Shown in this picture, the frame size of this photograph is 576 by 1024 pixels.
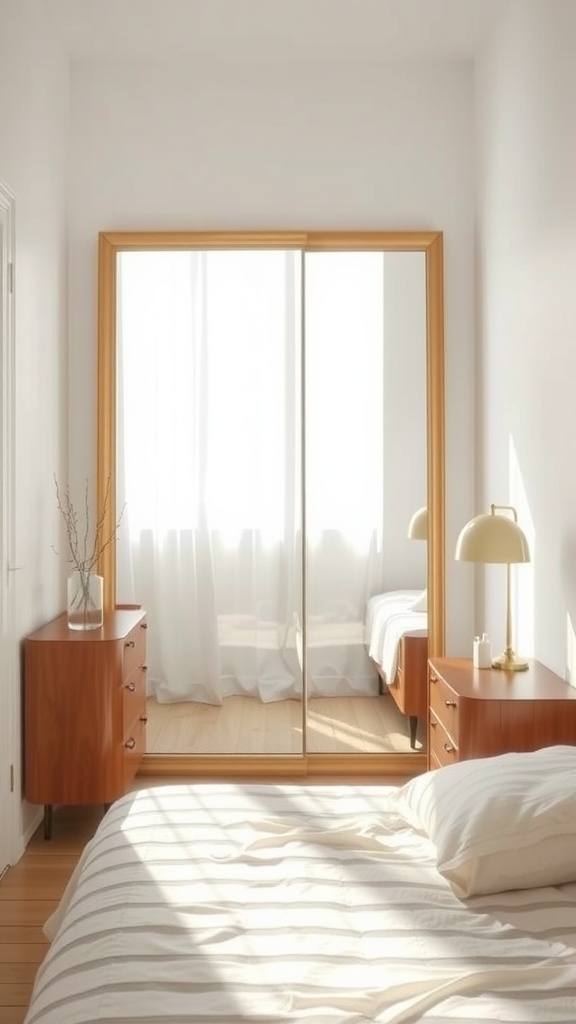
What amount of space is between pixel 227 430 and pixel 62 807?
1754 mm

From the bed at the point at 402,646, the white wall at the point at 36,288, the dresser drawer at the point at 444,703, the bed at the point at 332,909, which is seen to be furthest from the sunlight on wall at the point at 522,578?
the white wall at the point at 36,288

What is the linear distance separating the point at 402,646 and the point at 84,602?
1466 millimetres

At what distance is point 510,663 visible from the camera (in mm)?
3748

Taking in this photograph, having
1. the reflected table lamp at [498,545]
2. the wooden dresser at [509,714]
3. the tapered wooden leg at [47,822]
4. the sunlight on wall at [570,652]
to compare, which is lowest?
the tapered wooden leg at [47,822]

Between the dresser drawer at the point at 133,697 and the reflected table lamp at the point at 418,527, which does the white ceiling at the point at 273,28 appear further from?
the dresser drawer at the point at 133,697

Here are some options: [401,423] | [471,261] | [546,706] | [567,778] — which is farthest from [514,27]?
[567,778]

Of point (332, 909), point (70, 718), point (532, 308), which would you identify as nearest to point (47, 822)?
point (70, 718)

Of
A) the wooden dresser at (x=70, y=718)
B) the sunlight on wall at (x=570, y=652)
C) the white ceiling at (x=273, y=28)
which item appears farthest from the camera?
the white ceiling at (x=273, y=28)

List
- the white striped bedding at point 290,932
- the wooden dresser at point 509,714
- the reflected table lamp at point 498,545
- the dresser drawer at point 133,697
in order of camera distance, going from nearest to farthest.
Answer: the white striped bedding at point 290,932 < the wooden dresser at point 509,714 < the reflected table lamp at point 498,545 < the dresser drawer at point 133,697

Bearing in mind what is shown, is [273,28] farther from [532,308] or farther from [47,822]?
[47,822]

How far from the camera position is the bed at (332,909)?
5.33ft

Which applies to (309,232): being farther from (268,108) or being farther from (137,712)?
(137,712)

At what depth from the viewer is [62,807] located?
14.3 feet

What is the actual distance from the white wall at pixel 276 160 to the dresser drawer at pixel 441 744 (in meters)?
0.97
